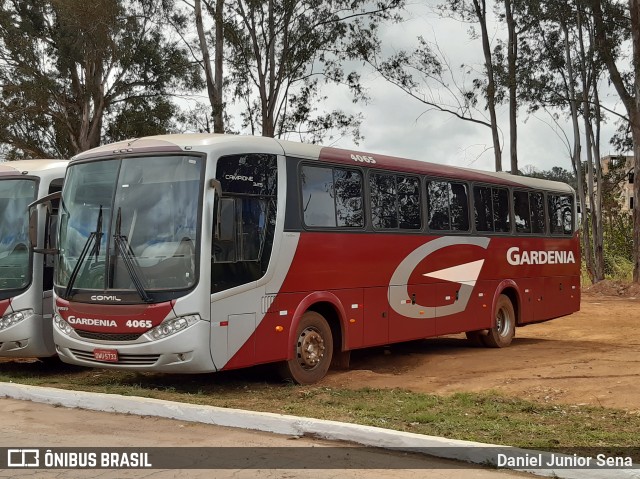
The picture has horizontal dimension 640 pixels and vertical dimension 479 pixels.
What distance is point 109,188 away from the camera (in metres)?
10.6

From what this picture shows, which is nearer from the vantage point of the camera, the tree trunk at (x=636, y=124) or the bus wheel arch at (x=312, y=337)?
the bus wheel arch at (x=312, y=337)

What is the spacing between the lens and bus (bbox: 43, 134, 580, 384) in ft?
33.0

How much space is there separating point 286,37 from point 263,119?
301 cm

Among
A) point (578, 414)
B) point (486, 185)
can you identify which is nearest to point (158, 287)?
point (578, 414)

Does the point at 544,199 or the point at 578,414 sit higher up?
the point at 544,199

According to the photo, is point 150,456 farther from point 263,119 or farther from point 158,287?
point 263,119

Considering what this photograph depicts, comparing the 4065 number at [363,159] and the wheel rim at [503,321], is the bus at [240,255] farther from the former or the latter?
the wheel rim at [503,321]

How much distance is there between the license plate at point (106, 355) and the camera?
10.2 m

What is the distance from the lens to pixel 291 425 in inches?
315

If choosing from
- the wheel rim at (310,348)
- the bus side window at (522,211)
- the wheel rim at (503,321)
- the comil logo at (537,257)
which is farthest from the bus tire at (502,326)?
the wheel rim at (310,348)

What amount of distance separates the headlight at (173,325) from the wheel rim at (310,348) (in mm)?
1916

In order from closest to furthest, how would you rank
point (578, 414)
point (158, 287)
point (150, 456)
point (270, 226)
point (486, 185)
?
point (150, 456), point (578, 414), point (158, 287), point (270, 226), point (486, 185)

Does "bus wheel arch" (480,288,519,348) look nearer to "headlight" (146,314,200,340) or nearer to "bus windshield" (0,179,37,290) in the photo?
"headlight" (146,314,200,340)

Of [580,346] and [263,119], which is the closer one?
[580,346]
